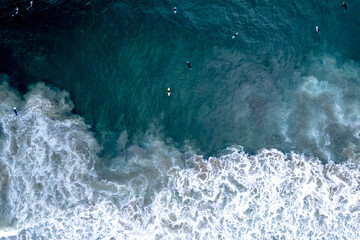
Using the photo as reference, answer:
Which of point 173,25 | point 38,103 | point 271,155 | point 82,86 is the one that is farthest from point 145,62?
point 271,155

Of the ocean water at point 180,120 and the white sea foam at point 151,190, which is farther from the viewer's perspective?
the ocean water at point 180,120

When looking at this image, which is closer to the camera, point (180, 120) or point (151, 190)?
point (151, 190)

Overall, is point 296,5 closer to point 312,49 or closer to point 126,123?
point 312,49

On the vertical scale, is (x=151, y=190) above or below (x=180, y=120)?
below

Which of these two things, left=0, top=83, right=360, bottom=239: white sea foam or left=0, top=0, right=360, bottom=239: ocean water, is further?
left=0, top=0, right=360, bottom=239: ocean water
